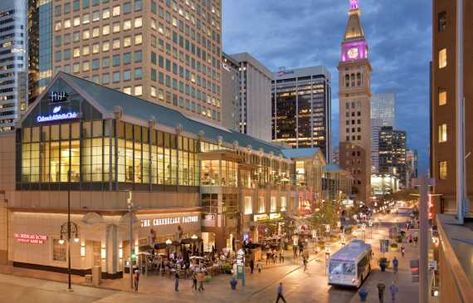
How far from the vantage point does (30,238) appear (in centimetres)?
4991

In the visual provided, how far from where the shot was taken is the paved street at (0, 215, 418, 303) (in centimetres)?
3544

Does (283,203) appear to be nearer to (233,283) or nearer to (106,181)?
(106,181)

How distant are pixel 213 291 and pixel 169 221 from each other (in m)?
16.1

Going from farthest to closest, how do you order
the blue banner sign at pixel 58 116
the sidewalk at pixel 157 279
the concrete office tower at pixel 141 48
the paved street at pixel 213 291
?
1. the concrete office tower at pixel 141 48
2. the blue banner sign at pixel 58 116
3. the sidewalk at pixel 157 279
4. the paved street at pixel 213 291

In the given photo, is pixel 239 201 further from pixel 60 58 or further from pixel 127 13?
pixel 60 58

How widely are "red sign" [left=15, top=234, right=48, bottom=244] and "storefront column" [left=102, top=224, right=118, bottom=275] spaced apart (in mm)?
8360

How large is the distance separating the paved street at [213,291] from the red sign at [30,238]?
5174mm

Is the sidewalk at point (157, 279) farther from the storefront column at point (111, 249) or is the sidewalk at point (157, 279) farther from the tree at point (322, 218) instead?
the tree at point (322, 218)

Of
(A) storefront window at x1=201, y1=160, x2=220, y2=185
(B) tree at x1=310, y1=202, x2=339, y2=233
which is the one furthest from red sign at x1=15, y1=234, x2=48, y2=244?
(B) tree at x1=310, y1=202, x2=339, y2=233

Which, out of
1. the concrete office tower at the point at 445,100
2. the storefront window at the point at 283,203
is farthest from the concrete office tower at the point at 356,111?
the concrete office tower at the point at 445,100

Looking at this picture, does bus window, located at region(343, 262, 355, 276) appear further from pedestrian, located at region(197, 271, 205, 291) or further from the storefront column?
the storefront column

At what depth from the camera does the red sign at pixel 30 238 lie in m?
49.0

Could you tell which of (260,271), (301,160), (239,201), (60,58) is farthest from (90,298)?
(60,58)

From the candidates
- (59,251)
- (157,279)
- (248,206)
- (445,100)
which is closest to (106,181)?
(59,251)
